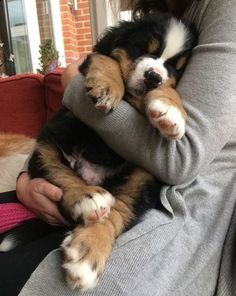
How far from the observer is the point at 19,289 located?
914 millimetres

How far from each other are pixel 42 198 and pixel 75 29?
220 inches

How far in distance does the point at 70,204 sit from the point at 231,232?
0.40 metres

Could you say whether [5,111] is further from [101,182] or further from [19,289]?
[19,289]

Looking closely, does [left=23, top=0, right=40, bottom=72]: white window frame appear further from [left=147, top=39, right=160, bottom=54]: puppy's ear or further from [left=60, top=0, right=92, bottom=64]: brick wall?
[left=147, top=39, right=160, bottom=54]: puppy's ear

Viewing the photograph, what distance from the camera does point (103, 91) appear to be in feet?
3.12

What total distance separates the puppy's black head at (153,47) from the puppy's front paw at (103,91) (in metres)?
0.09

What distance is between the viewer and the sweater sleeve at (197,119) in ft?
3.03

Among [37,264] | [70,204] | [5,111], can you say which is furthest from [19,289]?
[5,111]

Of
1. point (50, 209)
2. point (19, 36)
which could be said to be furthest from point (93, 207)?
point (19, 36)

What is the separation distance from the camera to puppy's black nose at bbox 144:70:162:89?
3.40ft

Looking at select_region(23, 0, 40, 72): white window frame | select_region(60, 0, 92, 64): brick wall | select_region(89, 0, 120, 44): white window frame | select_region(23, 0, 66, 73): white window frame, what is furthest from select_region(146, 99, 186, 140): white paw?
select_region(60, 0, 92, 64): brick wall

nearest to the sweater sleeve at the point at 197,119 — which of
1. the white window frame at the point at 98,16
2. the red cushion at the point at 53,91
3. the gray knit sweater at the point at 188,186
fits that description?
the gray knit sweater at the point at 188,186

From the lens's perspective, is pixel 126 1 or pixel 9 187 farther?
pixel 9 187

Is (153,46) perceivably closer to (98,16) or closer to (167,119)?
(167,119)
